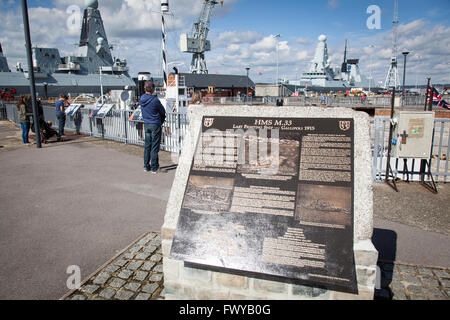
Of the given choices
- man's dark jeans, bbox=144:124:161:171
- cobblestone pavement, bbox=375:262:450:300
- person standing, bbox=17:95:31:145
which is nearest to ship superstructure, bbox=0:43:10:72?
person standing, bbox=17:95:31:145

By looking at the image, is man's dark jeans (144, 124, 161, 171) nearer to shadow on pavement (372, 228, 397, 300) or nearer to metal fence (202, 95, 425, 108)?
shadow on pavement (372, 228, 397, 300)

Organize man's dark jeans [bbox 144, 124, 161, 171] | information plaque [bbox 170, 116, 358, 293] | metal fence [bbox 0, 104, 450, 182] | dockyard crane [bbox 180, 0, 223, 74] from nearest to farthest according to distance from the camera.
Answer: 1. information plaque [bbox 170, 116, 358, 293]
2. metal fence [bbox 0, 104, 450, 182]
3. man's dark jeans [bbox 144, 124, 161, 171]
4. dockyard crane [bbox 180, 0, 223, 74]

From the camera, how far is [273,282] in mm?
2584

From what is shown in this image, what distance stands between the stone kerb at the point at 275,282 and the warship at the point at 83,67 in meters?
49.9

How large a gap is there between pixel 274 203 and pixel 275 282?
675 millimetres

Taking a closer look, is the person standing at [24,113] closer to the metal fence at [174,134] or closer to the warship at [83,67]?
the metal fence at [174,134]

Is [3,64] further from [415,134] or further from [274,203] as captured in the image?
[274,203]

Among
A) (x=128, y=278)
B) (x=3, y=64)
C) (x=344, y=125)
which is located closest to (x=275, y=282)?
(x=344, y=125)

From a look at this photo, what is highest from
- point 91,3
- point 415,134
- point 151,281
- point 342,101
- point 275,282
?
point 91,3

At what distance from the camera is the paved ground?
322 cm

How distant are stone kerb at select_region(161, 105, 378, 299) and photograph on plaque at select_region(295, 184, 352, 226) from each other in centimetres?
16

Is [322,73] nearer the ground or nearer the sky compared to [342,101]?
nearer the sky

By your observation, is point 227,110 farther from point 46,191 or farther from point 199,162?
point 46,191

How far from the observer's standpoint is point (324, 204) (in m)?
2.57
